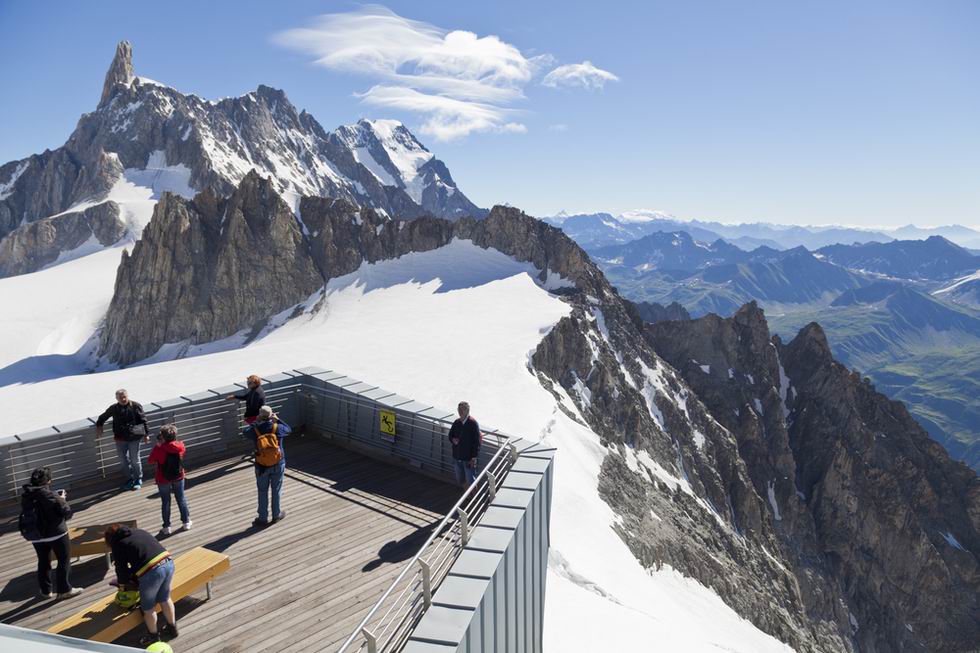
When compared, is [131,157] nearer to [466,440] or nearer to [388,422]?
[388,422]

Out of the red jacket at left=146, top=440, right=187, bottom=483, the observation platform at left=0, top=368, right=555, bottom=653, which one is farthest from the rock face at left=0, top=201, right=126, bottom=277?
the red jacket at left=146, top=440, right=187, bottom=483

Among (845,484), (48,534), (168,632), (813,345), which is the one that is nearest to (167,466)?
(48,534)

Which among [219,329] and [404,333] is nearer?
[404,333]

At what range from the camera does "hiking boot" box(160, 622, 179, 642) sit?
6.73 m

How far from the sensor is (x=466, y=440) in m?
10.0

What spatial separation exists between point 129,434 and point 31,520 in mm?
3100

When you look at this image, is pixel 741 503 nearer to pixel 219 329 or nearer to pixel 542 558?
pixel 542 558

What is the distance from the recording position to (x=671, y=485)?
144 feet

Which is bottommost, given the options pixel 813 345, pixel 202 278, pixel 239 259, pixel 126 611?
pixel 813 345

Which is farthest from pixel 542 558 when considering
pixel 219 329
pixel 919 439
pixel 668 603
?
pixel 919 439

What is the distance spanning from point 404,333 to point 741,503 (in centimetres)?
3485

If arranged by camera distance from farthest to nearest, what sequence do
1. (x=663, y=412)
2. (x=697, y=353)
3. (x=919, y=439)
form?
(x=697, y=353) → (x=919, y=439) → (x=663, y=412)

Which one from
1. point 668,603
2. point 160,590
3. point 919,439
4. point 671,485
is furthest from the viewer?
point 919,439

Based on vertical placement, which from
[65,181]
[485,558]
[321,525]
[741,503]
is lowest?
[741,503]
